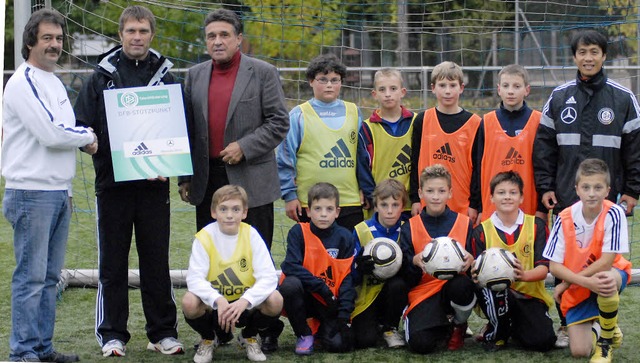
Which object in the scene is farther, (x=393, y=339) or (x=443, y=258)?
(x=393, y=339)

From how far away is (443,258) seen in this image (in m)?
4.95

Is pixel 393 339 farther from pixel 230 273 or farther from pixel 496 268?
pixel 230 273

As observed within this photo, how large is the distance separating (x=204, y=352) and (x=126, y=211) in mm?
840

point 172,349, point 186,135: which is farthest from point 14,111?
point 172,349

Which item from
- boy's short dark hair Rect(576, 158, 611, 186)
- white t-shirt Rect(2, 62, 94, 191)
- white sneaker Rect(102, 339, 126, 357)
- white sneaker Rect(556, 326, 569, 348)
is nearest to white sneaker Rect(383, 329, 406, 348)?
white sneaker Rect(556, 326, 569, 348)

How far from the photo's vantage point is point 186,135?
4965mm

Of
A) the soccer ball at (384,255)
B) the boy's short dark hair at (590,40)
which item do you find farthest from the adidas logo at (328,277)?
the boy's short dark hair at (590,40)

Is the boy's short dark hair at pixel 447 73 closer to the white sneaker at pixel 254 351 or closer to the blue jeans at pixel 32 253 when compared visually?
the white sneaker at pixel 254 351

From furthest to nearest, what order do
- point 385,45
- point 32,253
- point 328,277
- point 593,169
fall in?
point 385,45
point 328,277
point 593,169
point 32,253

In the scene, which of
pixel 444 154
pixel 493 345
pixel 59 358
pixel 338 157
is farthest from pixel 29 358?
pixel 444 154

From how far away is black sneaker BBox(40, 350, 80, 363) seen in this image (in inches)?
187

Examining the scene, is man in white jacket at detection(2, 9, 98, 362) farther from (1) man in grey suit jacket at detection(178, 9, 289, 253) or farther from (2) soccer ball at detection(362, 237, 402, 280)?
(2) soccer ball at detection(362, 237, 402, 280)

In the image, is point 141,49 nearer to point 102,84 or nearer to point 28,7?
point 102,84

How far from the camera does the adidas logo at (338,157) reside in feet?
18.1
